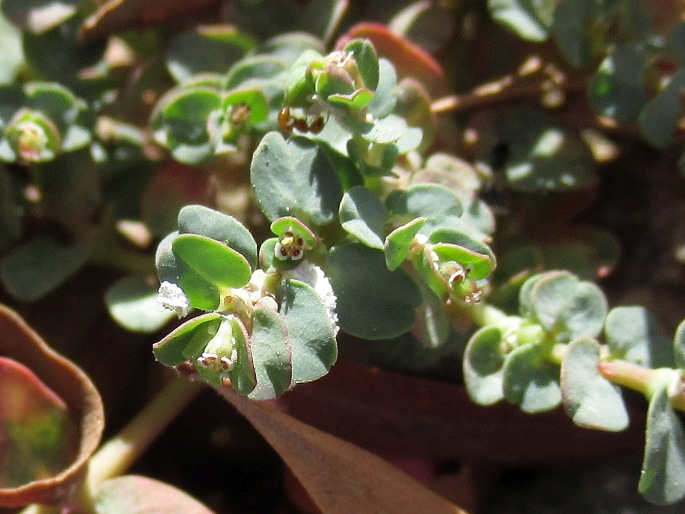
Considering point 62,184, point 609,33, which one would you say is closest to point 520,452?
point 609,33

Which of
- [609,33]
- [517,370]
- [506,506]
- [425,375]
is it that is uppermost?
[609,33]

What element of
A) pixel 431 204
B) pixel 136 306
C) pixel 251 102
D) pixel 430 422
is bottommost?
pixel 430 422

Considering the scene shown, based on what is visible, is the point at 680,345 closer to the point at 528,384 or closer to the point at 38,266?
the point at 528,384

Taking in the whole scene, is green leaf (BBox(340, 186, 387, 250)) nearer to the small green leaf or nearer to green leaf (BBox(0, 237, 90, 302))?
the small green leaf

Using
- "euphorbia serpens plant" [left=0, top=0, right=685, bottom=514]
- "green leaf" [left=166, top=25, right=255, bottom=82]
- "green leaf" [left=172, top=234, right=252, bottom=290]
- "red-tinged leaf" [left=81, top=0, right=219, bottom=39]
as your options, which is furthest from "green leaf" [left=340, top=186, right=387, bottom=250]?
"red-tinged leaf" [left=81, top=0, right=219, bottom=39]

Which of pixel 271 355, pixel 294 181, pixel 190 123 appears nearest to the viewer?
pixel 271 355

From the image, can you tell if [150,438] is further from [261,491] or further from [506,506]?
[506,506]

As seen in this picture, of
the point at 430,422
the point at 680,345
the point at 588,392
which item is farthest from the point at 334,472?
the point at 680,345

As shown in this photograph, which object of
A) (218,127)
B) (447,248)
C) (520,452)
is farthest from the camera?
(520,452)
